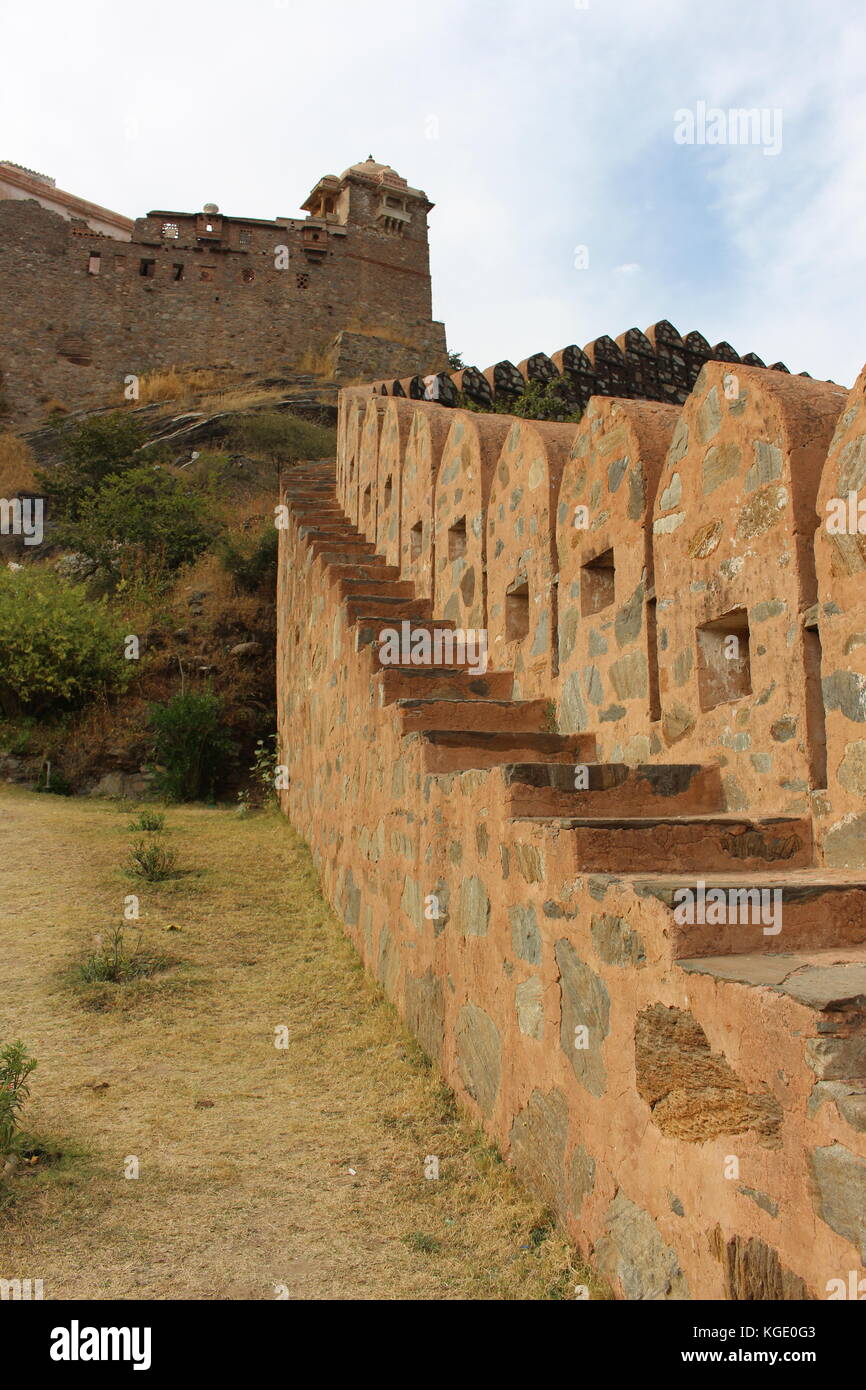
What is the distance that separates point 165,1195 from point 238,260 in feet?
103

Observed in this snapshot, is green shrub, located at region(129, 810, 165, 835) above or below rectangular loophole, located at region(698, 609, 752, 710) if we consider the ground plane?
above

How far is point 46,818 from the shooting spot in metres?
9.39

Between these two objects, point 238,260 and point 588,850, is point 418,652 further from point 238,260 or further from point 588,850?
point 238,260

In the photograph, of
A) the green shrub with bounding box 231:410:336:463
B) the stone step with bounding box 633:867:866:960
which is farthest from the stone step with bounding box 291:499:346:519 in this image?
the green shrub with bounding box 231:410:336:463

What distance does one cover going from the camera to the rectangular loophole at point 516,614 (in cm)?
587

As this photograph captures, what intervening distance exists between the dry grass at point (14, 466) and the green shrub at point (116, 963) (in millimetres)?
17356

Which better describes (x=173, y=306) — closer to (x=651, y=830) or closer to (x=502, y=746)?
(x=502, y=746)

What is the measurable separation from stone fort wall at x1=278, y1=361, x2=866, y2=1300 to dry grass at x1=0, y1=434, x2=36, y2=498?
687 inches

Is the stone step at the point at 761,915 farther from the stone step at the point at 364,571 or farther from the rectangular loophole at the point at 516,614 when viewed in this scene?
the stone step at the point at 364,571

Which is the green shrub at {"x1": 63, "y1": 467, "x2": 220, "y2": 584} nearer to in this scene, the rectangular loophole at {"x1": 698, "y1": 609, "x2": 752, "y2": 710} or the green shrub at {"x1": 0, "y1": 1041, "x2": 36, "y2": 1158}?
the green shrub at {"x1": 0, "y1": 1041, "x2": 36, "y2": 1158}

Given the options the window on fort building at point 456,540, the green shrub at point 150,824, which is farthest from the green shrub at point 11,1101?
the green shrub at point 150,824

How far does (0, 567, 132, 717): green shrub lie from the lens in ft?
39.7

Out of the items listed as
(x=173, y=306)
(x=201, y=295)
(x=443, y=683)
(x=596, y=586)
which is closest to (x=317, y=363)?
(x=201, y=295)
